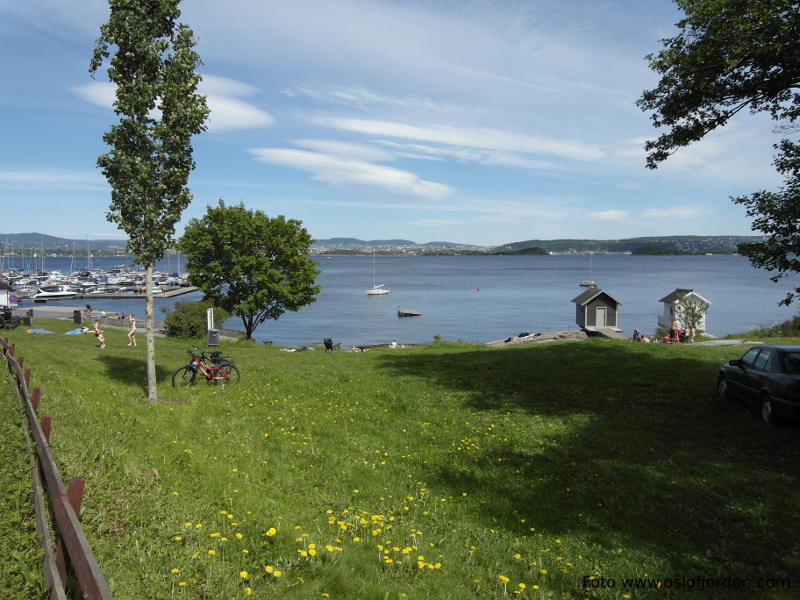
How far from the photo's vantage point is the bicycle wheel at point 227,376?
695 inches

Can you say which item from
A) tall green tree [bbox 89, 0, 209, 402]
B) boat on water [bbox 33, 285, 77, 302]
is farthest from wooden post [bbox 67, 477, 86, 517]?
boat on water [bbox 33, 285, 77, 302]

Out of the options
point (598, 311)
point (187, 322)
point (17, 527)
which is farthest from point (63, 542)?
point (598, 311)

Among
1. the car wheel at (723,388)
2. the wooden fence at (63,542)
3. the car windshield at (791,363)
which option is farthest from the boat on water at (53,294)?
the car windshield at (791,363)

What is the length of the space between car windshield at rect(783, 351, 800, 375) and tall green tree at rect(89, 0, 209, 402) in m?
15.9

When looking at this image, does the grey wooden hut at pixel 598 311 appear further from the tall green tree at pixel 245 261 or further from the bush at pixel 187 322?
the bush at pixel 187 322

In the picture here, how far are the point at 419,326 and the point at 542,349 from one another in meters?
55.2

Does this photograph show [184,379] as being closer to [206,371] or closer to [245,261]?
[206,371]

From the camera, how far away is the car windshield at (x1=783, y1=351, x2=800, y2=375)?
12.5 m

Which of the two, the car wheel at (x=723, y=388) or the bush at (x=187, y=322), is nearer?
the car wheel at (x=723, y=388)

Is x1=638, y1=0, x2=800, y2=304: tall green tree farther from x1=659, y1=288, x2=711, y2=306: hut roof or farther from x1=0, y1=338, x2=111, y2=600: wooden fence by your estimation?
x1=659, y1=288, x2=711, y2=306: hut roof

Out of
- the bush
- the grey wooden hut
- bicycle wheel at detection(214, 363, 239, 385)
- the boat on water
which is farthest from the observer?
the boat on water

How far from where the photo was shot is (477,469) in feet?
33.3

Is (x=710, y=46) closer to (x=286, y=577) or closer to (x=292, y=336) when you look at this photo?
(x=286, y=577)

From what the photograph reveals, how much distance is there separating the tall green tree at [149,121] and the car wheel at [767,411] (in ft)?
51.6
